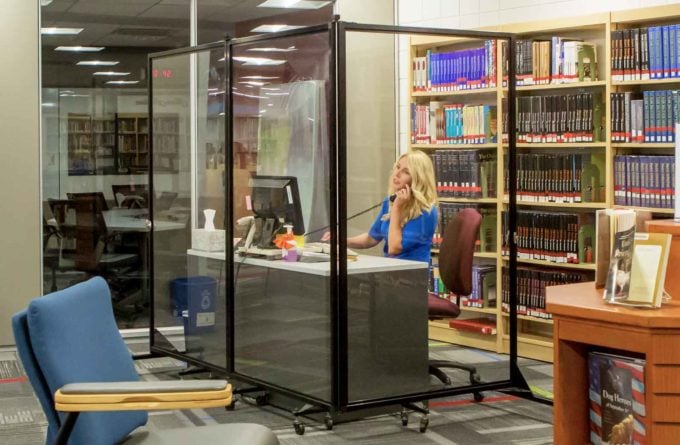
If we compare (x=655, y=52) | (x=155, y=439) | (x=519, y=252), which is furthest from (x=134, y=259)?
(x=155, y=439)

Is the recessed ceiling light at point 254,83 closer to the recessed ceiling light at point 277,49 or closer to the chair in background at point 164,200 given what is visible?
the recessed ceiling light at point 277,49

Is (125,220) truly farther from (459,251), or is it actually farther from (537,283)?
(459,251)

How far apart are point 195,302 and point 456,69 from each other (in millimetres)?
2152

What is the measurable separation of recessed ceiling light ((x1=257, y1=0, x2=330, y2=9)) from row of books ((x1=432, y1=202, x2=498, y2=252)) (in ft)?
11.2

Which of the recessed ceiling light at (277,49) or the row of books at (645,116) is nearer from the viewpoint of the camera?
the recessed ceiling light at (277,49)

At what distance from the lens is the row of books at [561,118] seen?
20.4 ft

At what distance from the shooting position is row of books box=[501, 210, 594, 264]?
6324 millimetres

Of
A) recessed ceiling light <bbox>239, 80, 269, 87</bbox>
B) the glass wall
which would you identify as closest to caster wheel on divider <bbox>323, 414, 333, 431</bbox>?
recessed ceiling light <bbox>239, 80, 269, 87</bbox>

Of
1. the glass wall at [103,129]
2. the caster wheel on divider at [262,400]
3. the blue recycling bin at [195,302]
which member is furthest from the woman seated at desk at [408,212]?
the glass wall at [103,129]

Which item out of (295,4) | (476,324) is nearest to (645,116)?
(476,324)

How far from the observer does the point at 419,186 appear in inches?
200

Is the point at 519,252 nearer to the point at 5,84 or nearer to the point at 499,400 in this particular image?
the point at 499,400

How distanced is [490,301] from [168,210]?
6.90 ft

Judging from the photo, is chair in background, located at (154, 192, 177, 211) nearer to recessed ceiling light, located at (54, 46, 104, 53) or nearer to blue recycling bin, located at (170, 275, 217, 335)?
blue recycling bin, located at (170, 275, 217, 335)
